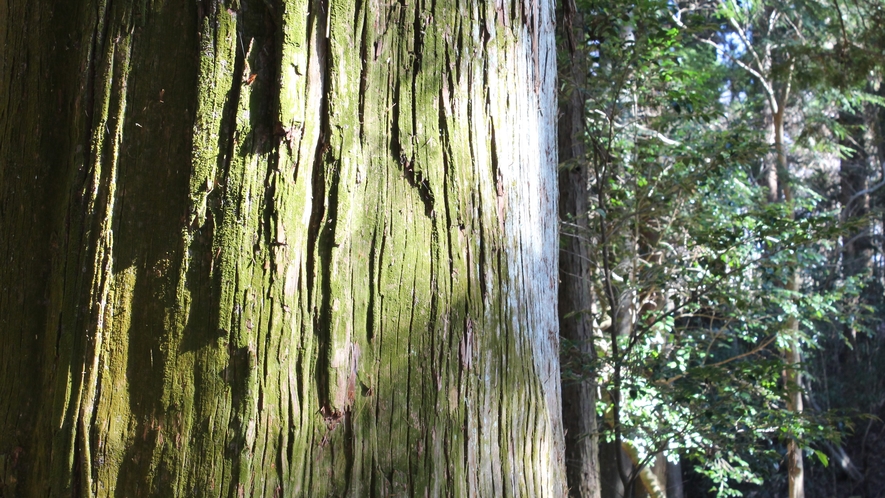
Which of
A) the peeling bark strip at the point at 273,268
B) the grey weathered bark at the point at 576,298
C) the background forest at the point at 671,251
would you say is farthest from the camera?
the grey weathered bark at the point at 576,298

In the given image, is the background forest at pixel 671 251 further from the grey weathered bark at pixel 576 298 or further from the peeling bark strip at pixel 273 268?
the peeling bark strip at pixel 273 268

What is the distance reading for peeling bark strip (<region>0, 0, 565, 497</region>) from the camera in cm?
97

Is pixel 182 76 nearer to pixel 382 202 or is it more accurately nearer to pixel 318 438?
pixel 382 202

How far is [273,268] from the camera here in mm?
972

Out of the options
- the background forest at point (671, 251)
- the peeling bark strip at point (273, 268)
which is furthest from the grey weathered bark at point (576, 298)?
the peeling bark strip at point (273, 268)

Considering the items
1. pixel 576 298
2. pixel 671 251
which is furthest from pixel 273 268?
pixel 671 251

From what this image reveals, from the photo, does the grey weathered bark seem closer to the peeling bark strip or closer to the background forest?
the background forest

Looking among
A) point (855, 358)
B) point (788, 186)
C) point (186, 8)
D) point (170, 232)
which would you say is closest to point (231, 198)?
point (170, 232)

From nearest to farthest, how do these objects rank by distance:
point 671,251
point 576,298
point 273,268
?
point 273,268 → point 576,298 → point 671,251

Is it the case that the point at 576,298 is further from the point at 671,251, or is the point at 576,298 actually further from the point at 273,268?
the point at 273,268

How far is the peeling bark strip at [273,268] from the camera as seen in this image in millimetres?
967

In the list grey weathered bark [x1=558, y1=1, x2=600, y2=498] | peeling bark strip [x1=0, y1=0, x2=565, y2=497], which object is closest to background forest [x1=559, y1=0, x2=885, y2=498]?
grey weathered bark [x1=558, y1=1, x2=600, y2=498]

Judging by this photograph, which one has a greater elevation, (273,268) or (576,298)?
(576,298)

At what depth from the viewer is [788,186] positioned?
1029 cm
